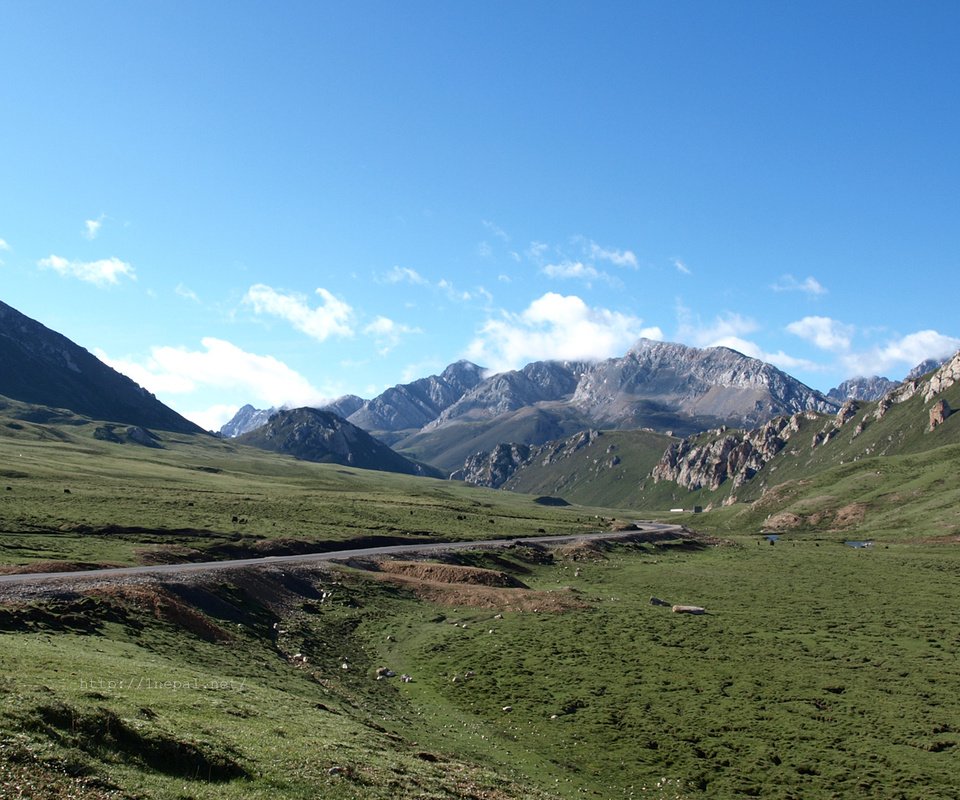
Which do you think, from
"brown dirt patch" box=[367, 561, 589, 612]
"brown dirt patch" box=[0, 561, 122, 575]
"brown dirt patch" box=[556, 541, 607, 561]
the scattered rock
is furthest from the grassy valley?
"brown dirt patch" box=[556, 541, 607, 561]

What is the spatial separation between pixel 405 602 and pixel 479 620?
12.6 m

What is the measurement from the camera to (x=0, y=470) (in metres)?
168

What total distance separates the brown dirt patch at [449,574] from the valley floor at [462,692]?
593 centimetres

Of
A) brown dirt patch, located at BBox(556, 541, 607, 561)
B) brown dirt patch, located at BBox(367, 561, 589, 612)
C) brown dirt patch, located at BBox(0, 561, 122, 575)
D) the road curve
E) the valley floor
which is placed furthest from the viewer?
brown dirt patch, located at BBox(556, 541, 607, 561)

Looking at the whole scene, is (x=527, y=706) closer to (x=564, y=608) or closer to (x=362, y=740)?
(x=362, y=740)

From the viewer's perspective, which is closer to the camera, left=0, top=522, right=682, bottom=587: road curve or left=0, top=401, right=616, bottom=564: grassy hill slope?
left=0, top=522, right=682, bottom=587: road curve

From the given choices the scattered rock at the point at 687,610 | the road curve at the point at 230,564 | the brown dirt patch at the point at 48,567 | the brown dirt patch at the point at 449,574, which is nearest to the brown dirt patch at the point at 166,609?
the road curve at the point at 230,564

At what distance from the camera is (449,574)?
3568 inches

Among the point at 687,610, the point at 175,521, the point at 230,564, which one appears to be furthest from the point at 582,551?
the point at 175,521

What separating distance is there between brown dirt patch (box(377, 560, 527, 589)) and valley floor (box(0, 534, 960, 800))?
233 inches

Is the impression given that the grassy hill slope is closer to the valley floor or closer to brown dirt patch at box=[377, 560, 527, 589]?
brown dirt patch at box=[377, 560, 527, 589]

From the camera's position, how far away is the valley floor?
82.9ft

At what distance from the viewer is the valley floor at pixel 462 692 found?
25.3m

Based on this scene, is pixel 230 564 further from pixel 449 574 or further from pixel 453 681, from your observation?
pixel 453 681
